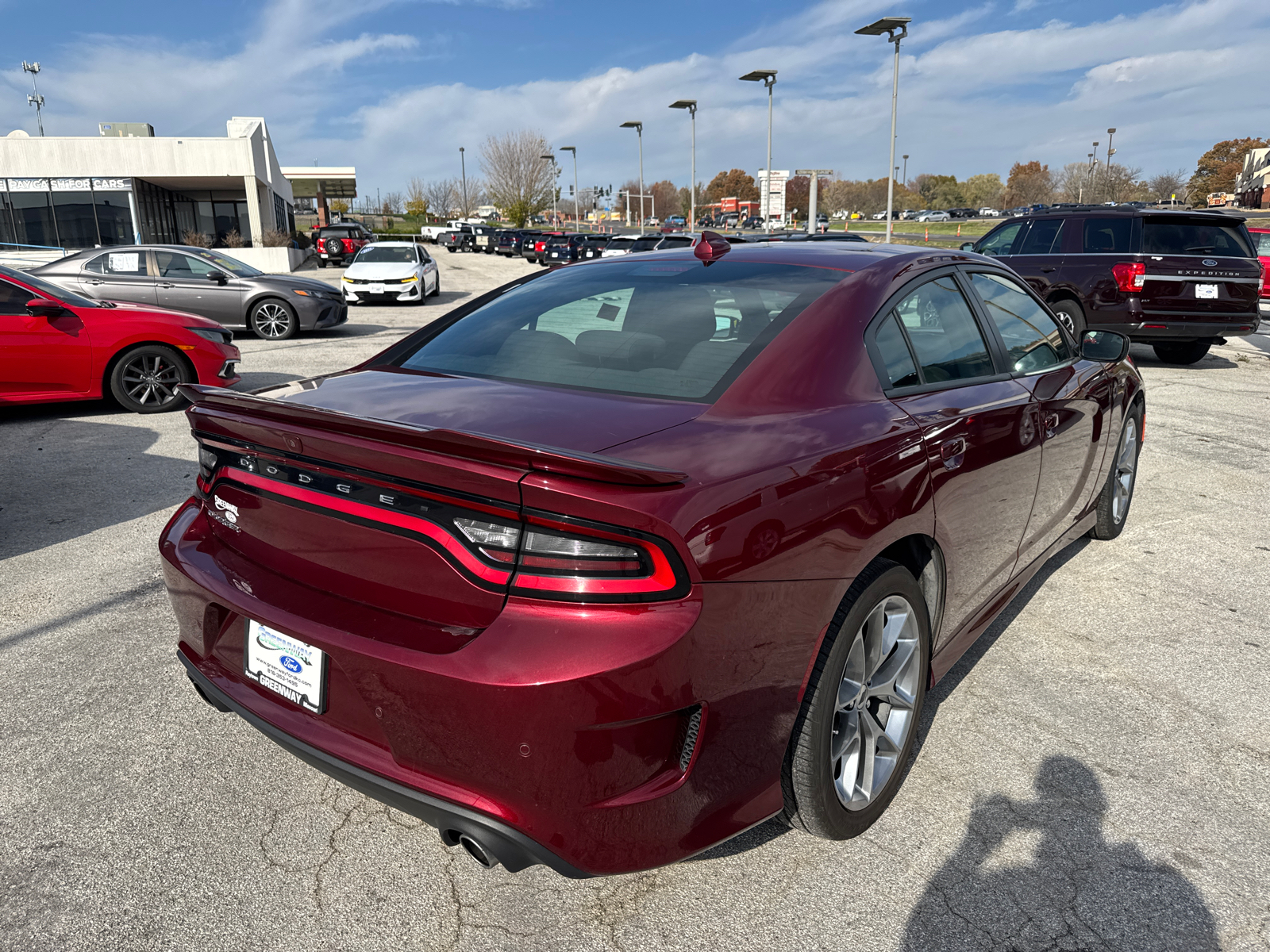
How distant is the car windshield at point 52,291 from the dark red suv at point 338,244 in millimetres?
29924

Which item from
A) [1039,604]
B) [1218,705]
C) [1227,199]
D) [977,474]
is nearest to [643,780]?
[977,474]

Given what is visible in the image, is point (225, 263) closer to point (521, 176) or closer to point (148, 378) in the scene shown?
point (148, 378)

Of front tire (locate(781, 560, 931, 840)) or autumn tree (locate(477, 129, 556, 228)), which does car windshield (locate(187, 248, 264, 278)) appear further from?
autumn tree (locate(477, 129, 556, 228))

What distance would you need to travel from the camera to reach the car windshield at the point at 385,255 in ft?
65.1

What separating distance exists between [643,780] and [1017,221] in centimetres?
1221

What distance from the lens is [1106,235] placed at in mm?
11203

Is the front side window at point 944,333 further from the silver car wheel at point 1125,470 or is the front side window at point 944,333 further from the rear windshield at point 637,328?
the silver car wheel at point 1125,470

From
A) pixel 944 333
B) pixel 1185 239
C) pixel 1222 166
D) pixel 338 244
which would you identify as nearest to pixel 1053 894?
pixel 944 333

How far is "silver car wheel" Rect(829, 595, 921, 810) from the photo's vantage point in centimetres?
240

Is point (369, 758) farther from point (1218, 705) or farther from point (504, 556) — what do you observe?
point (1218, 705)

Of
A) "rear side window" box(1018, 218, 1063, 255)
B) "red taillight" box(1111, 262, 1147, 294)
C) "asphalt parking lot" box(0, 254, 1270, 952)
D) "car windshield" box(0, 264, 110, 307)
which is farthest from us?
"rear side window" box(1018, 218, 1063, 255)

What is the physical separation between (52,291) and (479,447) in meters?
7.90

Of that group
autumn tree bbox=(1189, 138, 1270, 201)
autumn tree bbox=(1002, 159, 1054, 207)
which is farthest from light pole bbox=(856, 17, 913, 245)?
autumn tree bbox=(1189, 138, 1270, 201)

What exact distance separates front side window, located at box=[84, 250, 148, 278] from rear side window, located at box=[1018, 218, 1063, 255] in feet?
39.5
